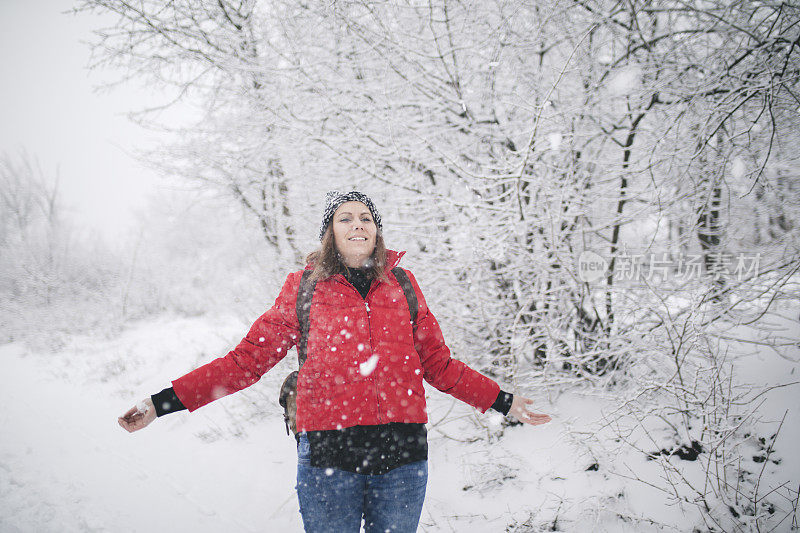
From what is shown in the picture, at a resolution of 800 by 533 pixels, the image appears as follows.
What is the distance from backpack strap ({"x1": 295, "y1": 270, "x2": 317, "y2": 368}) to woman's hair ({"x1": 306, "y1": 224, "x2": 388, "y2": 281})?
4 centimetres

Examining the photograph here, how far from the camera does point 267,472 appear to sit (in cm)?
314

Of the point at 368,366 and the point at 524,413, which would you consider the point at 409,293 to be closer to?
the point at 368,366

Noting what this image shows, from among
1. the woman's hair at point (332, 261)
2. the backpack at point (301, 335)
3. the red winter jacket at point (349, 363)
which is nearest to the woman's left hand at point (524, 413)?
the red winter jacket at point (349, 363)

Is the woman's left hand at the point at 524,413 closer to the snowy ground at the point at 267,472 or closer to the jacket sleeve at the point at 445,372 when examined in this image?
the jacket sleeve at the point at 445,372

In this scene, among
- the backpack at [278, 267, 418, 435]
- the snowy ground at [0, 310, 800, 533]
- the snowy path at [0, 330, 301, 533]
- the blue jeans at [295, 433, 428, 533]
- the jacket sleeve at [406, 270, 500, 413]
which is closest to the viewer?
the blue jeans at [295, 433, 428, 533]

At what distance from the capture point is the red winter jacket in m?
1.35

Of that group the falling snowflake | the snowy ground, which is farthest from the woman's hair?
the snowy ground

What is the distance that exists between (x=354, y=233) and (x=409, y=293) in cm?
36

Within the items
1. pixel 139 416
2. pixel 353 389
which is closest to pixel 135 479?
pixel 139 416

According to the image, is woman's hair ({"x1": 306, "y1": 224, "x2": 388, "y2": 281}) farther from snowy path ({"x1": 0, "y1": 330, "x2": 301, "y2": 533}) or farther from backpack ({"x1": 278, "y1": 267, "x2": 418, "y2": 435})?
snowy path ({"x1": 0, "y1": 330, "x2": 301, "y2": 533})

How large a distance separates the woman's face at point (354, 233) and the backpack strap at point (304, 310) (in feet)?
0.65

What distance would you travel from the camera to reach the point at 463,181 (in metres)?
3.12

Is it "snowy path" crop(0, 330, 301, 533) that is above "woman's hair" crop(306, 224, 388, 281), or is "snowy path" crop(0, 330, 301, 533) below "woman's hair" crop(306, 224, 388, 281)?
below

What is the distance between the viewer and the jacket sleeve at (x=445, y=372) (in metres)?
1.53
